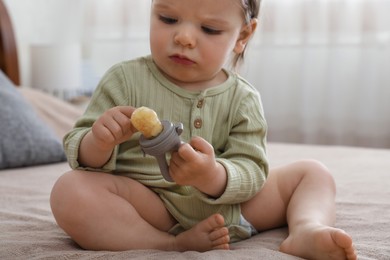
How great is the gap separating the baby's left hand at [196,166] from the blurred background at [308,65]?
191cm

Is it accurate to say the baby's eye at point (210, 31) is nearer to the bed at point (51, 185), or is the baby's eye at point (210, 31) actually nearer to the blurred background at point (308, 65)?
the bed at point (51, 185)

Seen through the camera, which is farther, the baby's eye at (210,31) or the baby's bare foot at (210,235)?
the baby's eye at (210,31)

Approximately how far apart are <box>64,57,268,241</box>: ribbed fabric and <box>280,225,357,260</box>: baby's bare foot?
13 centimetres

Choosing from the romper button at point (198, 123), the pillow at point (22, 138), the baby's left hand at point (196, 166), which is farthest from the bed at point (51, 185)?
the romper button at point (198, 123)

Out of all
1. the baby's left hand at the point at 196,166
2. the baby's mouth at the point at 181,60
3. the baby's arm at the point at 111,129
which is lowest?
the baby's left hand at the point at 196,166

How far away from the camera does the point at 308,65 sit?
9.57 ft

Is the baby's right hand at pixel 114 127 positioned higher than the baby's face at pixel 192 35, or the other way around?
the baby's face at pixel 192 35

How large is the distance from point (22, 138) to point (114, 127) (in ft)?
3.26

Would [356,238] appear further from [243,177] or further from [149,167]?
[149,167]

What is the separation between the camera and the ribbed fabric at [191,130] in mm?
1015

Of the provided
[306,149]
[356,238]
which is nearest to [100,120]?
[356,238]

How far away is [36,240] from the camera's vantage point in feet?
3.18

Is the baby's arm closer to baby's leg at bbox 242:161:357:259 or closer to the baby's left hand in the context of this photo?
the baby's left hand

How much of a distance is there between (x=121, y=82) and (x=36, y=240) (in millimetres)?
307
